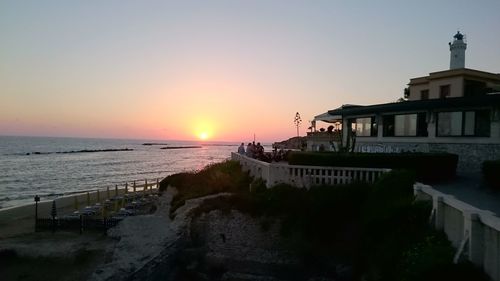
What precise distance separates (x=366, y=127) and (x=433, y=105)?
6.04m

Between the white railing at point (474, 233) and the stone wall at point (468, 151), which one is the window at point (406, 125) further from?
the white railing at point (474, 233)

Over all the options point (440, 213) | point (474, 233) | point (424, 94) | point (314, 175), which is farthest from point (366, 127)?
point (474, 233)

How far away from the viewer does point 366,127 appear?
90.5 feet

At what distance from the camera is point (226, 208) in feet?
59.5

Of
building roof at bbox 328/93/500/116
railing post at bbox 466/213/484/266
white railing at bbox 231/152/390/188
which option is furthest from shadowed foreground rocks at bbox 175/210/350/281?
building roof at bbox 328/93/500/116

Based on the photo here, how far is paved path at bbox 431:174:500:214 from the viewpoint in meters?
13.0

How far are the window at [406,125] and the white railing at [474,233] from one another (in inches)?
568

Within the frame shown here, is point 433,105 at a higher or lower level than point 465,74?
lower

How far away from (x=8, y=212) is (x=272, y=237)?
25890 millimetres

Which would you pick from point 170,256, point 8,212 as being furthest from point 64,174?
point 170,256

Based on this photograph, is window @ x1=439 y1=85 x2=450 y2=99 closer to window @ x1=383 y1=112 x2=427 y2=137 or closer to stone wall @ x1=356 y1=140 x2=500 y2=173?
window @ x1=383 y1=112 x2=427 y2=137

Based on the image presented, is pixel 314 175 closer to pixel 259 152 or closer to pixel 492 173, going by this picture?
pixel 492 173

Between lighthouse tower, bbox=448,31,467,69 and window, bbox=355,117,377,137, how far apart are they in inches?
367

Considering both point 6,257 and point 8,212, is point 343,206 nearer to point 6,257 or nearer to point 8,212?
point 6,257
